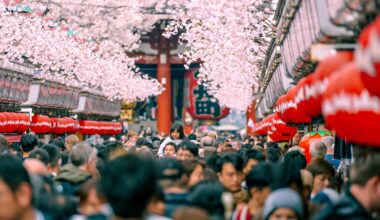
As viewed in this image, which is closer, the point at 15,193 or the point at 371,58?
the point at 371,58

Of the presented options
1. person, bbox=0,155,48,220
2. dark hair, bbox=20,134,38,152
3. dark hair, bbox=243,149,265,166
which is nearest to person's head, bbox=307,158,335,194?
dark hair, bbox=243,149,265,166

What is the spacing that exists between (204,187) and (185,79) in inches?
2487

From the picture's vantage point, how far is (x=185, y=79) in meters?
71.0

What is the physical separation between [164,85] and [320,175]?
55.1m

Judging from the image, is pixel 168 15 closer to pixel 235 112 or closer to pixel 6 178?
pixel 235 112

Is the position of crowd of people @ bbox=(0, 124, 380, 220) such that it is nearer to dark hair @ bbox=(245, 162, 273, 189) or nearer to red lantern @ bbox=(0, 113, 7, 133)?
dark hair @ bbox=(245, 162, 273, 189)

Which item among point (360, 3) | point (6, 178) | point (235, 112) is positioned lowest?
point (6, 178)

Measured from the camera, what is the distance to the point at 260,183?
30.2 ft

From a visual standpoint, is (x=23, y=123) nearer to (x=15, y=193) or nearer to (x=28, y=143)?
(x=28, y=143)

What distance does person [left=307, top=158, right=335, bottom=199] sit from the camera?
1081 cm

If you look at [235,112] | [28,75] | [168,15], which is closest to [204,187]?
[28,75]

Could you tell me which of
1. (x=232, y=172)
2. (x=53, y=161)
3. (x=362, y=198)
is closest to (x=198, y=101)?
(x=53, y=161)

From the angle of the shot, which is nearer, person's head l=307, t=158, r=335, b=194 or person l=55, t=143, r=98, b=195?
person l=55, t=143, r=98, b=195

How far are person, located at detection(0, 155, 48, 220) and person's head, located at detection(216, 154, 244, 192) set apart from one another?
371cm
